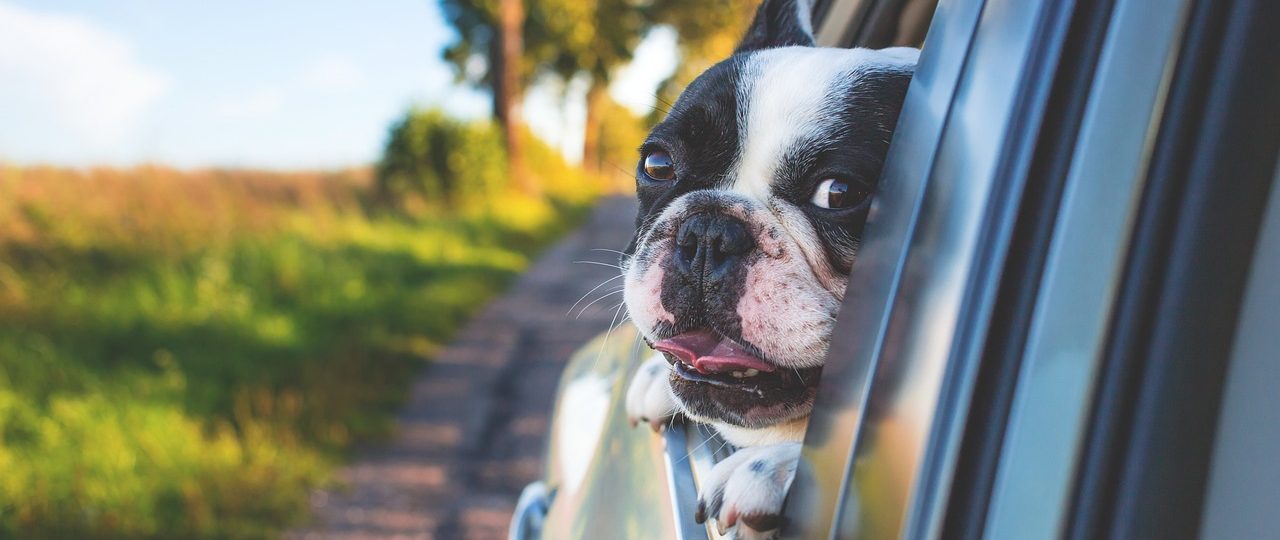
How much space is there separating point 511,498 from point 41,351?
2.83m

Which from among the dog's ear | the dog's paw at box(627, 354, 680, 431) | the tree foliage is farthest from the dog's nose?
the tree foliage

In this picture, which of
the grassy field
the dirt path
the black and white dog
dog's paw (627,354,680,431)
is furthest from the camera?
the dirt path

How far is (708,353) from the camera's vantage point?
54.5 inches

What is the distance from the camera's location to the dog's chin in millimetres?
1366

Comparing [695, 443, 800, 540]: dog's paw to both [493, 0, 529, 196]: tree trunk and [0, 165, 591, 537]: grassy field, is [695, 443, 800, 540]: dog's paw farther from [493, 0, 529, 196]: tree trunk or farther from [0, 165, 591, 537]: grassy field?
[493, 0, 529, 196]: tree trunk

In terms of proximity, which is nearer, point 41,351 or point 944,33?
point 944,33

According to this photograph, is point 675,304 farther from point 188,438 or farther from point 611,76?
point 611,76

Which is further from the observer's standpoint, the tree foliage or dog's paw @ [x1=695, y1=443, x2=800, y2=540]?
the tree foliage

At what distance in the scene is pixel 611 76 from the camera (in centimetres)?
2203

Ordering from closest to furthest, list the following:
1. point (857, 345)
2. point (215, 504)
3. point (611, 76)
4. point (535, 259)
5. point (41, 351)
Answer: point (857, 345) → point (215, 504) → point (41, 351) → point (535, 259) → point (611, 76)

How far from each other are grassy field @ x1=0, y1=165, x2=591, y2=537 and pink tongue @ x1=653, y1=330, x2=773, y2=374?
9.51 feet

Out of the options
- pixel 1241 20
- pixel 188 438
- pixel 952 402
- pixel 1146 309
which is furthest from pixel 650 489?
pixel 188 438

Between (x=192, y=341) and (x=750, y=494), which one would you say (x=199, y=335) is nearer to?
(x=192, y=341)

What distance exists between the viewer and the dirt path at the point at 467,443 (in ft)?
13.1
